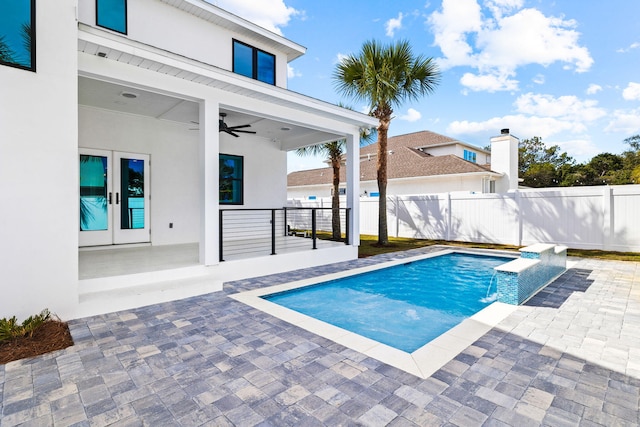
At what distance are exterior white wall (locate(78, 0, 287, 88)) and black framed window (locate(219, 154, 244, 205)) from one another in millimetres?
2733

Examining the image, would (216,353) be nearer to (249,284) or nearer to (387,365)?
(387,365)

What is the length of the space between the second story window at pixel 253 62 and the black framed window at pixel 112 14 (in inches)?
109

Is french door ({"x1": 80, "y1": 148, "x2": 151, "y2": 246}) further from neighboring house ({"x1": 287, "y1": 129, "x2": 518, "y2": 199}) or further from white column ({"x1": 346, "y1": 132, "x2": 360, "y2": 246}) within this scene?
neighboring house ({"x1": 287, "y1": 129, "x2": 518, "y2": 199})

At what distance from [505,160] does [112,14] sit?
2066 centimetres

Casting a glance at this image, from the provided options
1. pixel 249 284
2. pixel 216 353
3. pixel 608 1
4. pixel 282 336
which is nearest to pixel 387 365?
pixel 282 336

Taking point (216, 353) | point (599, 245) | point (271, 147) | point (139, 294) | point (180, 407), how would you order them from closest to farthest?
1. point (180, 407)
2. point (216, 353)
3. point (139, 294)
4. point (599, 245)
5. point (271, 147)

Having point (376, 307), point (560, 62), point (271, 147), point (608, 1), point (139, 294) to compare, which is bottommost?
point (376, 307)

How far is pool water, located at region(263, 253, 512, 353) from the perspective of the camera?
4621 millimetres

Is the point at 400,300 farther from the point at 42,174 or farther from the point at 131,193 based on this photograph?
the point at 131,193

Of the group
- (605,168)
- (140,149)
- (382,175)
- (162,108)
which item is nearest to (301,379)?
(162,108)

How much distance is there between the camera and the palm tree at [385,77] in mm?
11141

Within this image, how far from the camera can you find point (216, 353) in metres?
3.46

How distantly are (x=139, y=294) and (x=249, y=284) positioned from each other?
199 centimetres

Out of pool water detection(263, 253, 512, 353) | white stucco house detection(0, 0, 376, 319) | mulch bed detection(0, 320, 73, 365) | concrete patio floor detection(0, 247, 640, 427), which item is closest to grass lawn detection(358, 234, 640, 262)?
white stucco house detection(0, 0, 376, 319)
